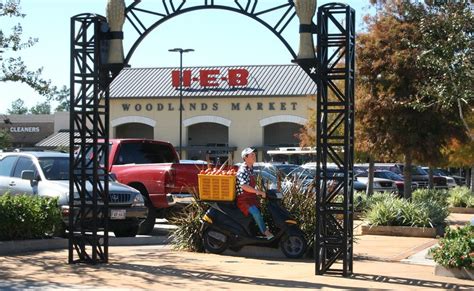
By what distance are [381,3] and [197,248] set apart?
1154 centimetres

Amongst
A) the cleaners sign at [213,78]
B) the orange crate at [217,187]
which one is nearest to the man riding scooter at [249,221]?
the orange crate at [217,187]

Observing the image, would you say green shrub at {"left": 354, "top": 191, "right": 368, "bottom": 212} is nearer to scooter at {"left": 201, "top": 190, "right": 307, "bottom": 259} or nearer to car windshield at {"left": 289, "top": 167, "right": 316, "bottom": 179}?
car windshield at {"left": 289, "top": 167, "right": 316, "bottom": 179}

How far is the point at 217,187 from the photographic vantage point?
12625 mm

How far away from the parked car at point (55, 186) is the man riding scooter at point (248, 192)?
9.83ft

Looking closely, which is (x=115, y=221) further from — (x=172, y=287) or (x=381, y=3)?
(x=381, y=3)

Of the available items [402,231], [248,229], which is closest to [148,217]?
[248,229]

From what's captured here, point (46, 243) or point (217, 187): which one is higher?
point (217, 187)

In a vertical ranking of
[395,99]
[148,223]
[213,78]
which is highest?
[213,78]

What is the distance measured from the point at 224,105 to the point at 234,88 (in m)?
1.38

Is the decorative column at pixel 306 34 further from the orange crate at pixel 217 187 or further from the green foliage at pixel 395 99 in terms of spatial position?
the green foliage at pixel 395 99

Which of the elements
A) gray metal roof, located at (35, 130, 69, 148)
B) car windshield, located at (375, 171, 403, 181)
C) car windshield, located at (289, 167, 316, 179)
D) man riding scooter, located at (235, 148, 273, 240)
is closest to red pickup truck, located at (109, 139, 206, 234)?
car windshield, located at (289, 167, 316, 179)

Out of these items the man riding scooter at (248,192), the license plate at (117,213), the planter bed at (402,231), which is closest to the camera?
the man riding scooter at (248,192)

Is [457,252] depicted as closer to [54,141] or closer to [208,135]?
[208,135]

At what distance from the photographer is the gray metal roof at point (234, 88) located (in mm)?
53719
